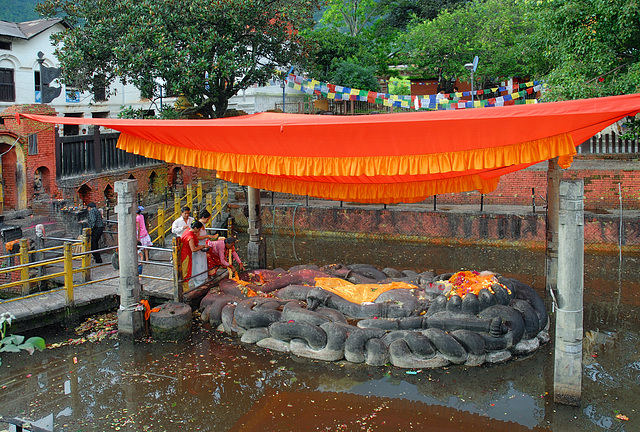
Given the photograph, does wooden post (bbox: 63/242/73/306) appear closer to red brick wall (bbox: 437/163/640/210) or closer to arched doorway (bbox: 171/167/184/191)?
arched doorway (bbox: 171/167/184/191)

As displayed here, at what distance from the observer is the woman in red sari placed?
9.59m

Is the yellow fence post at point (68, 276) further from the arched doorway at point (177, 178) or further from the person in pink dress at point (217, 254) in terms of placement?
the arched doorway at point (177, 178)

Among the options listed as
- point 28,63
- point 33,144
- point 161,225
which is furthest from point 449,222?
point 28,63

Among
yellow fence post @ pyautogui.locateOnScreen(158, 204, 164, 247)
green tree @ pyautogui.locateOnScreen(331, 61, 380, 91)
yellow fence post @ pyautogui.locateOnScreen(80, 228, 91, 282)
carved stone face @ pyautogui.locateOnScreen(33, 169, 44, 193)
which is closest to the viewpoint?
yellow fence post @ pyautogui.locateOnScreen(80, 228, 91, 282)

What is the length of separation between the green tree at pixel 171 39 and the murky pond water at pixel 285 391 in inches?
333

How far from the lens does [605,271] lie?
1321cm

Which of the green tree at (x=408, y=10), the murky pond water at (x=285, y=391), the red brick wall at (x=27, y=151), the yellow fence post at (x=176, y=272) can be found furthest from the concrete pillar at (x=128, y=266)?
→ the green tree at (x=408, y=10)

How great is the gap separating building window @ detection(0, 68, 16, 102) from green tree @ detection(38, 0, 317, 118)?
675cm

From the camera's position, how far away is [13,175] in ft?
46.3

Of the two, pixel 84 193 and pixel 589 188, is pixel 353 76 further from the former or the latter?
pixel 84 193

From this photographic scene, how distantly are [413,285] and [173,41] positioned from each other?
9.83 meters

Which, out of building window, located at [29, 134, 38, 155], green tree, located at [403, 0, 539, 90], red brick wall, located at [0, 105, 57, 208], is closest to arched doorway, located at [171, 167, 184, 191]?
red brick wall, located at [0, 105, 57, 208]

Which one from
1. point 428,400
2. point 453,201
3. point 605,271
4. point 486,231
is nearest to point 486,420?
point 428,400

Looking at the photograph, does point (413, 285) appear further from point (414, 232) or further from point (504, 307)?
point (414, 232)
